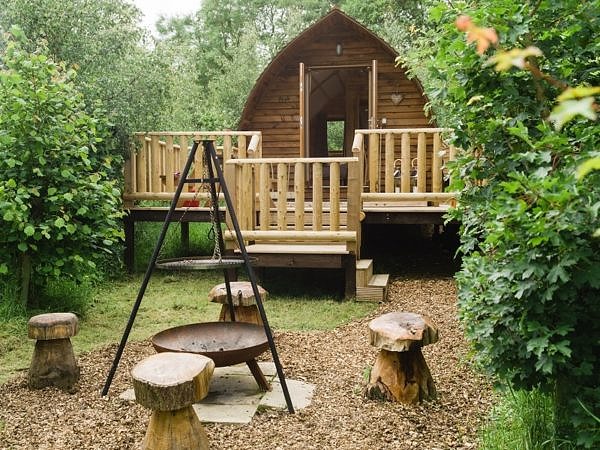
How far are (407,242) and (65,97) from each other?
21.8ft

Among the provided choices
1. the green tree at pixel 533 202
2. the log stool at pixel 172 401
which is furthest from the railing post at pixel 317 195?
the log stool at pixel 172 401

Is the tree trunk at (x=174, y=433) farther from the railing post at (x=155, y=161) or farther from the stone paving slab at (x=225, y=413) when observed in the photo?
the railing post at (x=155, y=161)

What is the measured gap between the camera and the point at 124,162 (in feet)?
29.3

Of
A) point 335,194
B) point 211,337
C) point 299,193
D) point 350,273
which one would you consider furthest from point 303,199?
point 211,337

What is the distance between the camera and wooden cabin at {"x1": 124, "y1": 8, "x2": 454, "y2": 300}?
7.25 m

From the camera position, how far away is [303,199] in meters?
7.29

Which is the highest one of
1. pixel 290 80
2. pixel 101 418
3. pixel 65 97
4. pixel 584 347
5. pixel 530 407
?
pixel 290 80

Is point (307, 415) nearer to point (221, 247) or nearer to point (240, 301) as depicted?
point (221, 247)

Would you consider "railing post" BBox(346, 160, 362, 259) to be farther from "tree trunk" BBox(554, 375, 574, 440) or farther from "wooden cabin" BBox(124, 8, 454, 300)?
"tree trunk" BBox(554, 375, 574, 440)

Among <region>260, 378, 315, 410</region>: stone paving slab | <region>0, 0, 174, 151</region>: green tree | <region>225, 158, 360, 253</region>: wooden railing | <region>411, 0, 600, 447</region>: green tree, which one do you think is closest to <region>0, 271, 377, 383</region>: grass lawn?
<region>225, 158, 360, 253</region>: wooden railing

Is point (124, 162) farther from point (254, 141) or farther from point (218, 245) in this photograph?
point (218, 245)

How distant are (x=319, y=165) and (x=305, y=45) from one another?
4.93 metres

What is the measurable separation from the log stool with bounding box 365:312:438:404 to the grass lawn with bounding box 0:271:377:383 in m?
2.06

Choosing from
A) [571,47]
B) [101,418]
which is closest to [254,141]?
[101,418]
